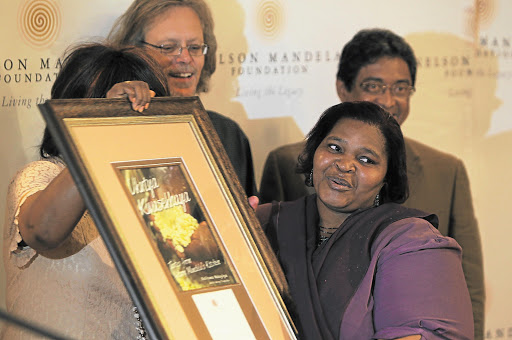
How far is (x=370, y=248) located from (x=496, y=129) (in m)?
2.05

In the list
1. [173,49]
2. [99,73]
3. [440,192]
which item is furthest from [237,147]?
[99,73]

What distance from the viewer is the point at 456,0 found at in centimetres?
351

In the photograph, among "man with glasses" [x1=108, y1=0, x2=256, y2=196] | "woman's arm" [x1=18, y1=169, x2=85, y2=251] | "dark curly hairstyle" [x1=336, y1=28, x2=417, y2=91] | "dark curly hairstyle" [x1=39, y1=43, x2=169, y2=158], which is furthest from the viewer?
"dark curly hairstyle" [x1=336, y1=28, x2=417, y2=91]

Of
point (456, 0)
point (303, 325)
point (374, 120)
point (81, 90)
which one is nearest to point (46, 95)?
point (81, 90)

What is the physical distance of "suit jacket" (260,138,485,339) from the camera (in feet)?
9.67

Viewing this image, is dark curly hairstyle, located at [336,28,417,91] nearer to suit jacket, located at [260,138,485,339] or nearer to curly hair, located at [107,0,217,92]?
suit jacket, located at [260,138,485,339]

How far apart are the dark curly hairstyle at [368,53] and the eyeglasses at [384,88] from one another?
0.23 ft

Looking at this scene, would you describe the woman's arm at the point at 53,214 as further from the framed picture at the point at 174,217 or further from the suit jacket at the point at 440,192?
the suit jacket at the point at 440,192

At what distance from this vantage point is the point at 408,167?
3.02m

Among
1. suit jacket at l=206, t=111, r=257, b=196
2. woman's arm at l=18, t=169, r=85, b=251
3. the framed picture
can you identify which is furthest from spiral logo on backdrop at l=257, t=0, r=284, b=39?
woman's arm at l=18, t=169, r=85, b=251

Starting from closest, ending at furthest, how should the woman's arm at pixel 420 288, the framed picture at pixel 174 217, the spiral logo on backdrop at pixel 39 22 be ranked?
the framed picture at pixel 174 217
the woman's arm at pixel 420 288
the spiral logo on backdrop at pixel 39 22

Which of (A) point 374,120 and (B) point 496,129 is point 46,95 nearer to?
(A) point 374,120

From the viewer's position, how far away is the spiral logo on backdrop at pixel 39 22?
2.86m

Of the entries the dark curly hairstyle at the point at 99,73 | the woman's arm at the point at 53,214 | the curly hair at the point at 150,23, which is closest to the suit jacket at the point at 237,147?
the curly hair at the point at 150,23
